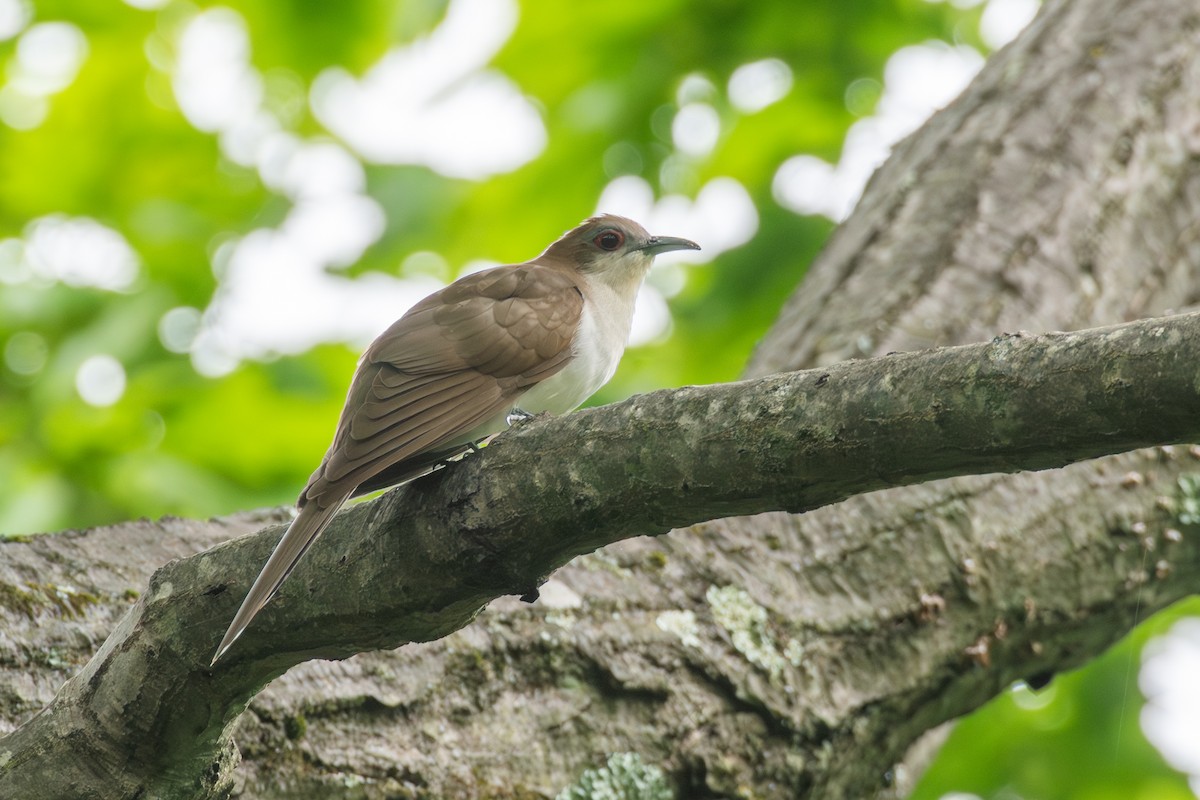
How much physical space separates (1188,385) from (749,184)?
4.46 metres

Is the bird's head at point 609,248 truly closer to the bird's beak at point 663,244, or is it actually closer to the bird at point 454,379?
the bird's beak at point 663,244

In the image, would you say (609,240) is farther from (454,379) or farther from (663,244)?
(454,379)

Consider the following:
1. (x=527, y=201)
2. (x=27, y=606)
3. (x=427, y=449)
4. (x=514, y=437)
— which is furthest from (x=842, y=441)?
(x=527, y=201)

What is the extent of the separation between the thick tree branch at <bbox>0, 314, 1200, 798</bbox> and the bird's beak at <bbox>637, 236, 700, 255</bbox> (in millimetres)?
2641

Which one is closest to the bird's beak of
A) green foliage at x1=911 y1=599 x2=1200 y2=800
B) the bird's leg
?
the bird's leg

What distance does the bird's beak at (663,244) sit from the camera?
5.16 metres

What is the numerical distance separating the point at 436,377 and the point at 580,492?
1.23 meters

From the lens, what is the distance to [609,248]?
17.2 ft

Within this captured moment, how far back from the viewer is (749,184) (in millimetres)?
6133

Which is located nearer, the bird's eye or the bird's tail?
the bird's tail

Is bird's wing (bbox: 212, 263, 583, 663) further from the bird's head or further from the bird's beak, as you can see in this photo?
the bird's beak

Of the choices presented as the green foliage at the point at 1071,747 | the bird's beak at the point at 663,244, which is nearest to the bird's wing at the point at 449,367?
the bird's beak at the point at 663,244

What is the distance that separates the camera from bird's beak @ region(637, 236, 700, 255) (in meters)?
5.16

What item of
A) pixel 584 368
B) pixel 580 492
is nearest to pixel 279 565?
pixel 580 492
